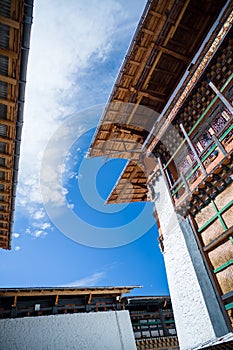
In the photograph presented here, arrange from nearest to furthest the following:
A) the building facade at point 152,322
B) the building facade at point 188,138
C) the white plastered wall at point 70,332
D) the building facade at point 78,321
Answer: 1. the building facade at point 188,138
2. the white plastered wall at point 70,332
3. the building facade at point 78,321
4. the building facade at point 152,322

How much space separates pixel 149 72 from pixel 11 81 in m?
4.99

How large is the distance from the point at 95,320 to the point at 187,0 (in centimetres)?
1495

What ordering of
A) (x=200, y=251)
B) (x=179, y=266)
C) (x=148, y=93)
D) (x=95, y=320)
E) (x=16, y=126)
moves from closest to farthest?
1. (x=16, y=126)
2. (x=200, y=251)
3. (x=179, y=266)
4. (x=148, y=93)
5. (x=95, y=320)

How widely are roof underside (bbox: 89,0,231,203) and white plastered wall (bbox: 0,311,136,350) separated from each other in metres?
7.79

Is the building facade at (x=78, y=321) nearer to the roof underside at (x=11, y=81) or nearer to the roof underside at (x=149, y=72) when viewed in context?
the roof underside at (x=11, y=81)

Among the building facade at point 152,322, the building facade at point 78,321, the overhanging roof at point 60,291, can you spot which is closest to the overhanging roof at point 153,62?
the overhanging roof at point 60,291

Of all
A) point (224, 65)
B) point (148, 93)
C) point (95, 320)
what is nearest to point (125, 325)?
point (95, 320)

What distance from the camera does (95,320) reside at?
13.2 m

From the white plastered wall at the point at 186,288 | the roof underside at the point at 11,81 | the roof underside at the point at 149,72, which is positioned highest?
the roof underside at the point at 149,72

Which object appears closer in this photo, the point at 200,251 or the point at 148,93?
the point at 200,251

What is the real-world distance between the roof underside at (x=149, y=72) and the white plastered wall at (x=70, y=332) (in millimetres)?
7795

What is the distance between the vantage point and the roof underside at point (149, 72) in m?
7.52

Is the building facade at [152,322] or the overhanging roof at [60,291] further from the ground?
the overhanging roof at [60,291]

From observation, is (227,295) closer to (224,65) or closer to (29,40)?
(224,65)
